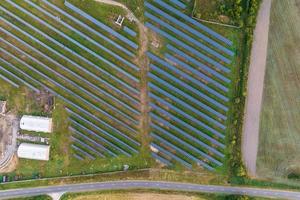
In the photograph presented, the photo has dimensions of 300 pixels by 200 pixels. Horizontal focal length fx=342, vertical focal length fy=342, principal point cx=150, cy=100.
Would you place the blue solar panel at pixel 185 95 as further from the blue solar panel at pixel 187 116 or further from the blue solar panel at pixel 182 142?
the blue solar panel at pixel 182 142

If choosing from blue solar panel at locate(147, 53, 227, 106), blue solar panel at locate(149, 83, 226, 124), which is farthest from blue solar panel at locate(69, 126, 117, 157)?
blue solar panel at locate(147, 53, 227, 106)

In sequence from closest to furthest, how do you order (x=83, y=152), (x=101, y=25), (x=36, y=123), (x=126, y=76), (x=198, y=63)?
(x=198, y=63) < (x=101, y=25) < (x=126, y=76) < (x=36, y=123) < (x=83, y=152)

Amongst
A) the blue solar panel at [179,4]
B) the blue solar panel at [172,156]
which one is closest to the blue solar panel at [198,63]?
the blue solar panel at [179,4]

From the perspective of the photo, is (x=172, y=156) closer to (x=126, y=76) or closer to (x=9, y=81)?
(x=126, y=76)

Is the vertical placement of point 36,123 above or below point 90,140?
above

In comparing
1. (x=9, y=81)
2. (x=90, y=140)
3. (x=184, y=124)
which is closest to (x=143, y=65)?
(x=184, y=124)

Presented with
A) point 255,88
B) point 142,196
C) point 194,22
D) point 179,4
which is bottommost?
point 142,196

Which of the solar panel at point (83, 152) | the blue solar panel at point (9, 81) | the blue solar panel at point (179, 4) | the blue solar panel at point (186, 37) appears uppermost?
the blue solar panel at point (179, 4)
